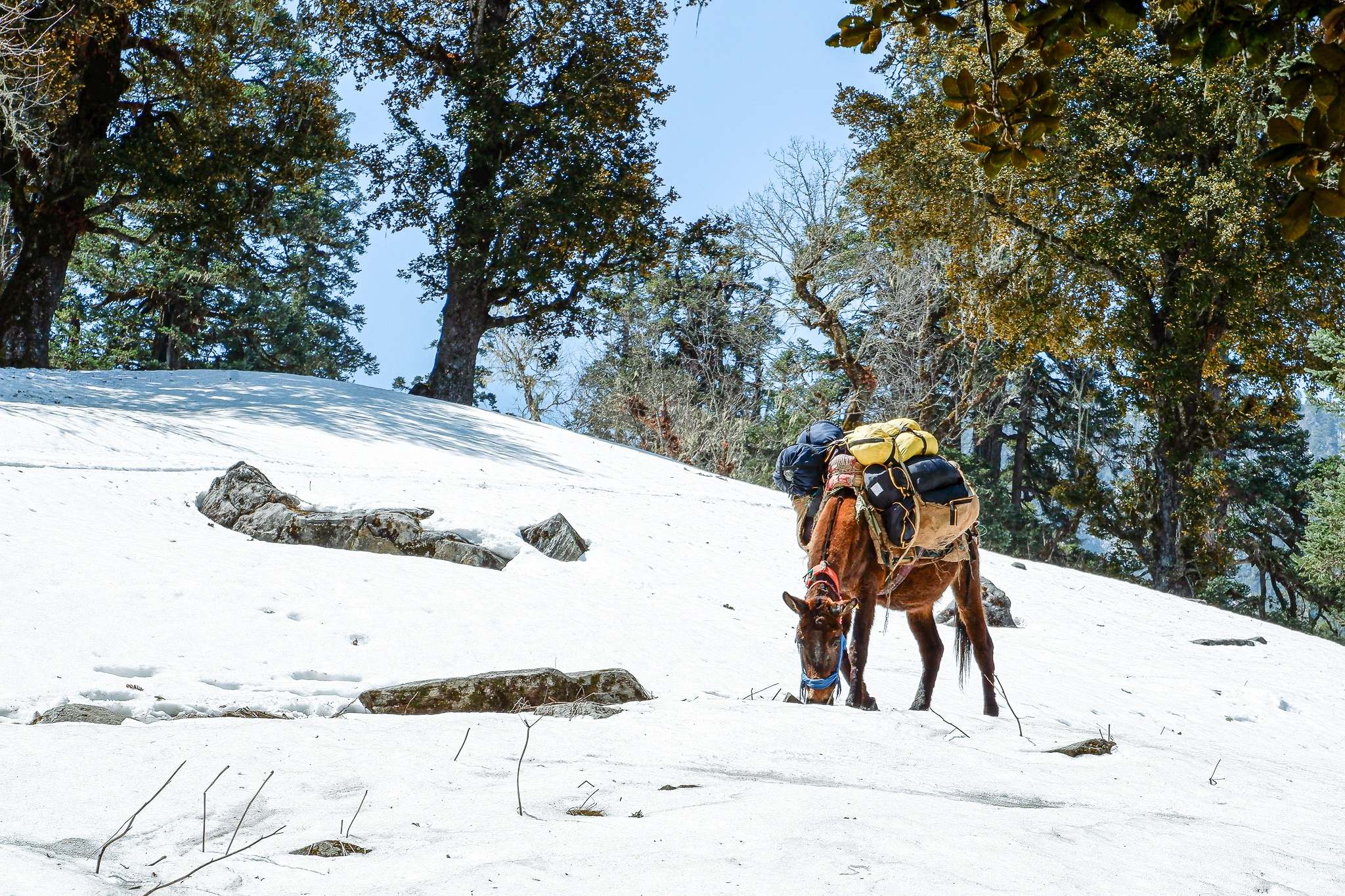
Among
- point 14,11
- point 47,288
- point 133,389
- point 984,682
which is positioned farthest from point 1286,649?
point 47,288

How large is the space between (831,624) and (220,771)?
308 centimetres

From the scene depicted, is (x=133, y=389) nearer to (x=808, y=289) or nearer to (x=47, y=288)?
(x=47, y=288)

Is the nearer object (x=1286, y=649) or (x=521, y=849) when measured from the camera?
(x=521, y=849)

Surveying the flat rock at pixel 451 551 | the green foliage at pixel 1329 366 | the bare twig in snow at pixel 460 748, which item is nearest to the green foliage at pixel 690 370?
the green foliage at pixel 1329 366

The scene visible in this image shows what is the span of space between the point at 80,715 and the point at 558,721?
2.04 meters

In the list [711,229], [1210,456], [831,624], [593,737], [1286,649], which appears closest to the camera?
[593,737]

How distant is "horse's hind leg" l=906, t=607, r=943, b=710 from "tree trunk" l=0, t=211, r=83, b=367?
65.3ft

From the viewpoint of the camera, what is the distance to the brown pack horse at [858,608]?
517cm

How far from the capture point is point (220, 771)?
10.1ft

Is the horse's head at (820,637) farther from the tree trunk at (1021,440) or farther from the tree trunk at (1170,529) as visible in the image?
the tree trunk at (1021,440)

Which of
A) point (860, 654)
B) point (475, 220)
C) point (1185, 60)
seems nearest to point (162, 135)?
point (475, 220)

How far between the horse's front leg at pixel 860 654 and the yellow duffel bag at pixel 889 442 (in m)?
0.89

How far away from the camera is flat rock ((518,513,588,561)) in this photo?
10.4m

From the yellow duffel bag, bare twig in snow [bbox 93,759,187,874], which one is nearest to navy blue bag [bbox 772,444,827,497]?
the yellow duffel bag
